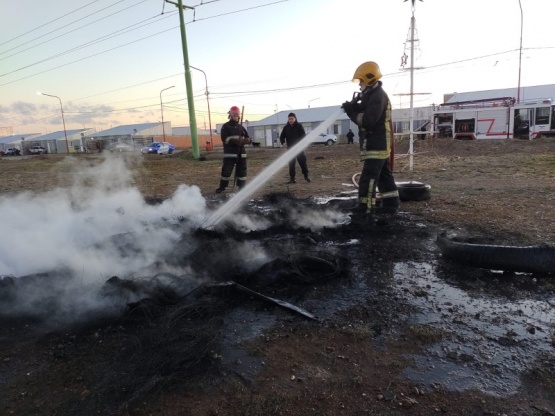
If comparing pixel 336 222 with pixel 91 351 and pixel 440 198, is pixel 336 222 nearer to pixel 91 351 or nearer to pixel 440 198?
pixel 440 198

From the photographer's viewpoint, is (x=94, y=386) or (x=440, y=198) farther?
(x=440, y=198)

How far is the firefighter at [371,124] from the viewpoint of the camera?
5.28 m

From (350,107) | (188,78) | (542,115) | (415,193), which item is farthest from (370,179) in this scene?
(542,115)

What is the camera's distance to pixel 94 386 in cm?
218

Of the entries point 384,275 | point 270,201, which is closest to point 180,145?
point 270,201

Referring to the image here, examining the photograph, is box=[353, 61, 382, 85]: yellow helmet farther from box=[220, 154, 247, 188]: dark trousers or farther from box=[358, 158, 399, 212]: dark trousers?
box=[220, 154, 247, 188]: dark trousers

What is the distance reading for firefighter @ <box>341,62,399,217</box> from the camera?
5.28 metres

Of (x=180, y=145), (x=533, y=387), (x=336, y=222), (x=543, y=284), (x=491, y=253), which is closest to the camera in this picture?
(x=533, y=387)

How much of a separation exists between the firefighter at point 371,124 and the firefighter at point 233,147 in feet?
10.6

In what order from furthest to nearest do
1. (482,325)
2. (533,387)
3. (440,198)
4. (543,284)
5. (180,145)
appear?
(180,145)
(440,198)
(543,284)
(482,325)
(533,387)

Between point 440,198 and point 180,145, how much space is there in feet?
195

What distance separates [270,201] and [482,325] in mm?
4956

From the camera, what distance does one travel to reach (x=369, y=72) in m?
5.35

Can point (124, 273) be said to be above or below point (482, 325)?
above
